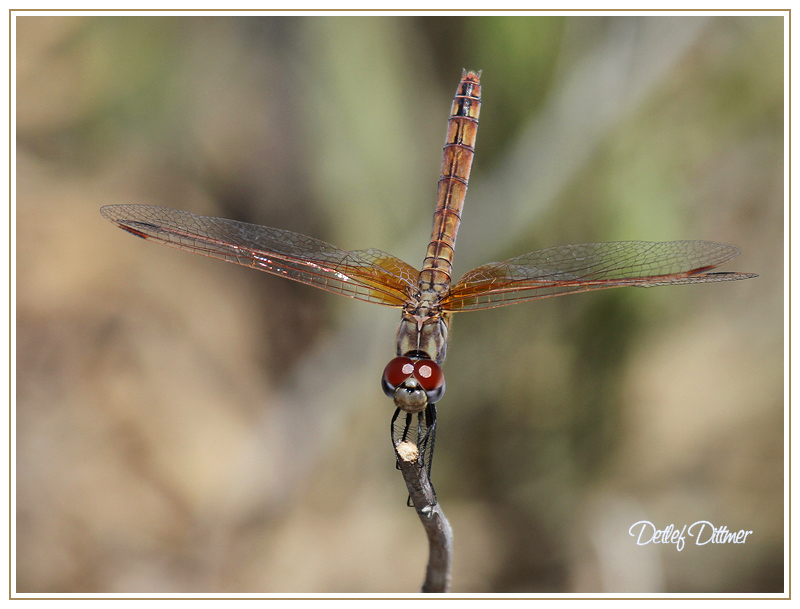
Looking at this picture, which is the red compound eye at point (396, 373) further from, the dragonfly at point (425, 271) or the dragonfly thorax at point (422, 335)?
the dragonfly thorax at point (422, 335)

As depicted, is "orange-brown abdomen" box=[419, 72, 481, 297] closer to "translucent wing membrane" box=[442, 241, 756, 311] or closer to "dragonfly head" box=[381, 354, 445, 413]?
"translucent wing membrane" box=[442, 241, 756, 311]

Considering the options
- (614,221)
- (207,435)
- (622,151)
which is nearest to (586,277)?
(614,221)

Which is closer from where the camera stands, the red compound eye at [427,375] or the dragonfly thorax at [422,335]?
the red compound eye at [427,375]

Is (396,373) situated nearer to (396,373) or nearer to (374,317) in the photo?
(396,373)

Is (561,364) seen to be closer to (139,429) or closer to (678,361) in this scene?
(678,361)

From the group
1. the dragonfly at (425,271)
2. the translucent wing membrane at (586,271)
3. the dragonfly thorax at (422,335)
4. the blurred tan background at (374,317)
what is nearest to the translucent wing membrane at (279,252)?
the dragonfly at (425,271)

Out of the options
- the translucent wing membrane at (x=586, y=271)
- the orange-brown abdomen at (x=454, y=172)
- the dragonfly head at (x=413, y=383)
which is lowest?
the dragonfly head at (x=413, y=383)

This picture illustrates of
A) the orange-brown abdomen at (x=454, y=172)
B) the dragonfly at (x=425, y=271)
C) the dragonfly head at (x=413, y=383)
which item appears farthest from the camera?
the orange-brown abdomen at (x=454, y=172)
